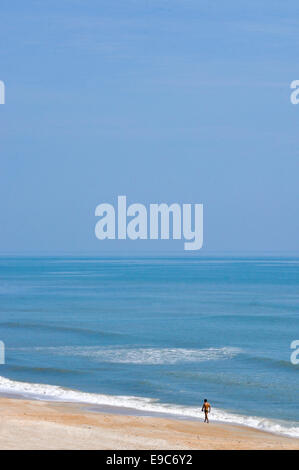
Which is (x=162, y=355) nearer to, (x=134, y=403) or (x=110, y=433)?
(x=134, y=403)

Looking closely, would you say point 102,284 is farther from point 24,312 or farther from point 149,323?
point 149,323

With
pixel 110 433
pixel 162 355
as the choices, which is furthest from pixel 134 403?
pixel 162 355

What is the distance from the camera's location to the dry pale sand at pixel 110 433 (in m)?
24.9

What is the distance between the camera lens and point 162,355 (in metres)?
49.2

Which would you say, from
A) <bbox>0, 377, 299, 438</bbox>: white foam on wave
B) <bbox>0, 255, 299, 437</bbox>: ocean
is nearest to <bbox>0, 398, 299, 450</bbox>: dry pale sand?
<bbox>0, 377, 299, 438</bbox>: white foam on wave

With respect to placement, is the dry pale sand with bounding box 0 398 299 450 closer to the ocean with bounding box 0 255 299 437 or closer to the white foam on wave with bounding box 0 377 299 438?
the white foam on wave with bounding box 0 377 299 438

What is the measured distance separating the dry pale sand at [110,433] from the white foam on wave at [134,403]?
1212 mm

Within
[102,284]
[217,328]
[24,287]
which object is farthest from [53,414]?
[102,284]

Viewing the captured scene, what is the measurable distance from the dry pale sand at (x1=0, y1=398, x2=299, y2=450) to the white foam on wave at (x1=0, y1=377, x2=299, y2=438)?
1.21 meters

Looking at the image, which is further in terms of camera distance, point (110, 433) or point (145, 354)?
point (145, 354)

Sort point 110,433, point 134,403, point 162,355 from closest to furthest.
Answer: point 110,433 < point 134,403 < point 162,355

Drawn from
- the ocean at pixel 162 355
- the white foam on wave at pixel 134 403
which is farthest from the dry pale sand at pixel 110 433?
the ocean at pixel 162 355

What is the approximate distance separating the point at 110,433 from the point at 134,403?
8350 mm

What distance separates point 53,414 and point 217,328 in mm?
34668
